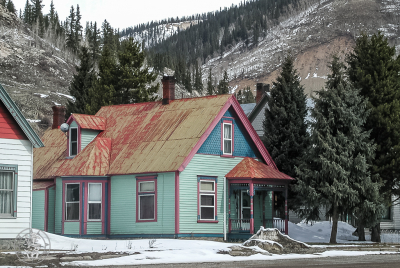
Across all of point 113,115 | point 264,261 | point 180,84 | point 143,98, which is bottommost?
point 264,261

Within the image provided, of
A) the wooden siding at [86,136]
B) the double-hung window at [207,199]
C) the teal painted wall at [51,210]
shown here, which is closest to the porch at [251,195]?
the double-hung window at [207,199]

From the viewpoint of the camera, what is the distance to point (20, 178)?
2423cm

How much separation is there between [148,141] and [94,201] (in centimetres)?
416

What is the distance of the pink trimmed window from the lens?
30938 millimetres

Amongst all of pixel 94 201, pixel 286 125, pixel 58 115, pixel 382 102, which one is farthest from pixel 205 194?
pixel 58 115

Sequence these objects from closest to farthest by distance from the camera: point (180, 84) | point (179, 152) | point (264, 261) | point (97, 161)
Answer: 1. point (264, 261)
2. point (179, 152)
3. point (97, 161)
4. point (180, 84)

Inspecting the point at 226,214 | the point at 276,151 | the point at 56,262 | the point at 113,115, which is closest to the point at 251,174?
the point at 226,214

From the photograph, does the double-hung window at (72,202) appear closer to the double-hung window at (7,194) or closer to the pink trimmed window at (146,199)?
the pink trimmed window at (146,199)

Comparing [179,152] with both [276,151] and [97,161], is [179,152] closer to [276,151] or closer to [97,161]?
[97,161]

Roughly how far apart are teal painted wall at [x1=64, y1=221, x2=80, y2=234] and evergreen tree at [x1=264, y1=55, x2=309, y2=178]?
40.9 feet

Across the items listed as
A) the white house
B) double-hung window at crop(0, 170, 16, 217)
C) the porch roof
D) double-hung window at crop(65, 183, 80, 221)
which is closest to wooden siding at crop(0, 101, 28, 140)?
the white house

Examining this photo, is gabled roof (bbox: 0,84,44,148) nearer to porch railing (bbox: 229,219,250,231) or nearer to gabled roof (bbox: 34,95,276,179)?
gabled roof (bbox: 34,95,276,179)

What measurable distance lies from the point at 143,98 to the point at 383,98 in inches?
988

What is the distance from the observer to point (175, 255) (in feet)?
70.1
